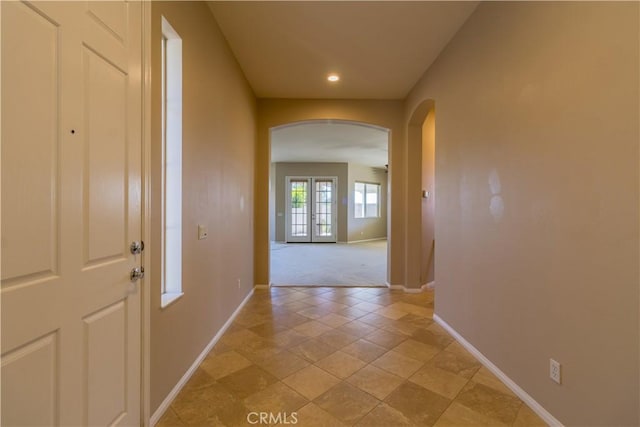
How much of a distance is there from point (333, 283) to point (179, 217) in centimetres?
328

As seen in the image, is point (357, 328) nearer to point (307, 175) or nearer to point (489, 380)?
point (489, 380)

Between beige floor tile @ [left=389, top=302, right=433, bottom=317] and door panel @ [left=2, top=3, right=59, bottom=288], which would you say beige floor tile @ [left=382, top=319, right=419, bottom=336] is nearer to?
beige floor tile @ [left=389, top=302, right=433, bottom=317]

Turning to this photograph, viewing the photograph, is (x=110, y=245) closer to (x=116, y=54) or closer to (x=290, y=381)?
(x=116, y=54)

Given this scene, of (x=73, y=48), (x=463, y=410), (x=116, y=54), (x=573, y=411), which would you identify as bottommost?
(x=463, y=410)

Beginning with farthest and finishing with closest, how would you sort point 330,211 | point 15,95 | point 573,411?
point 330,211 → point 573,411 → point 15,95

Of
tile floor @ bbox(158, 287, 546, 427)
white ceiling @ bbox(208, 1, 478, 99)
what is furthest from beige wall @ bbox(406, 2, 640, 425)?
white ceiling @ bbox(208, 1, 478, 99)

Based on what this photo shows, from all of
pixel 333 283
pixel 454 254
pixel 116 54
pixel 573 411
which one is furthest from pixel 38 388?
pixel 333 283

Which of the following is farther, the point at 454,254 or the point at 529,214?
the point at 454,254

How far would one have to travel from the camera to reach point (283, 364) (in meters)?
2.24

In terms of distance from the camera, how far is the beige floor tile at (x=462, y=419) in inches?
64.0

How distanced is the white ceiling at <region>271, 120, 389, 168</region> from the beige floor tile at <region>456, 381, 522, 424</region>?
3.71m

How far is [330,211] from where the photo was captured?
1071 centimetres

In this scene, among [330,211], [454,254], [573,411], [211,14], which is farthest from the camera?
[330,211]

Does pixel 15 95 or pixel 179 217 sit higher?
pixel 15 95
